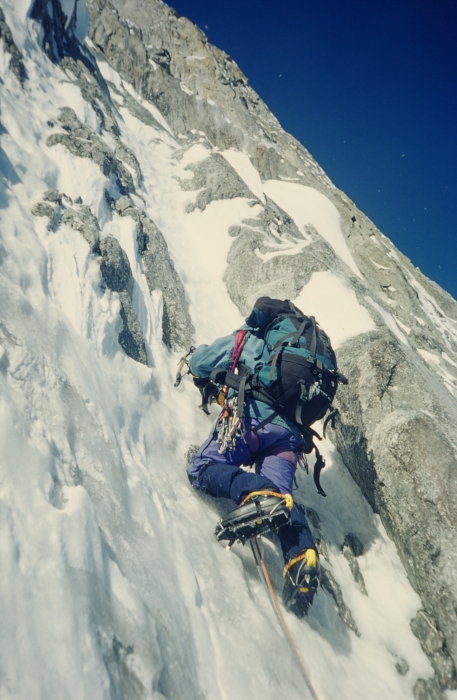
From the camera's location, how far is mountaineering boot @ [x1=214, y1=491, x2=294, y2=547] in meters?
3.46

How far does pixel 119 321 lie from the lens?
585 cm

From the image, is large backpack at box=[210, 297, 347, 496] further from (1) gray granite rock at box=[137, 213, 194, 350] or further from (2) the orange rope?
(1) gray granite rock at box=[137, 213, 194, 350]

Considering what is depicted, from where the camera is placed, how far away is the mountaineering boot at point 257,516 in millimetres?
3461

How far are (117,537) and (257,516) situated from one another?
1.30m

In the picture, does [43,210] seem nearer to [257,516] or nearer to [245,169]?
[257,516]

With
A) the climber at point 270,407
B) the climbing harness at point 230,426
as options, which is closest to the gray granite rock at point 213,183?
the climber at point 270,407

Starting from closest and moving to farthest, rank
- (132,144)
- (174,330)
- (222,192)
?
(174,330)
(222,192)
(132,144)

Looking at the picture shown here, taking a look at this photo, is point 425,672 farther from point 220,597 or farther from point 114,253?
point 114,253

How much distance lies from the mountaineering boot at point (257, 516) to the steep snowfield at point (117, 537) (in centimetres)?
38

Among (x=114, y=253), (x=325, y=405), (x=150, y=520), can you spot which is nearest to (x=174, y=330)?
(x=114, y=253)

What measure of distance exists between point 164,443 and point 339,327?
5.17m

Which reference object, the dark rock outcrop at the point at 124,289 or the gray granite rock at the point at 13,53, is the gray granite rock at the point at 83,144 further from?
the dark rock outcrop at the point at 124,289

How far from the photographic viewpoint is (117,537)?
2961 mm

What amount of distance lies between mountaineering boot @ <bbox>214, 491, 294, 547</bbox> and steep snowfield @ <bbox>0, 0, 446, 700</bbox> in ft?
1.24
